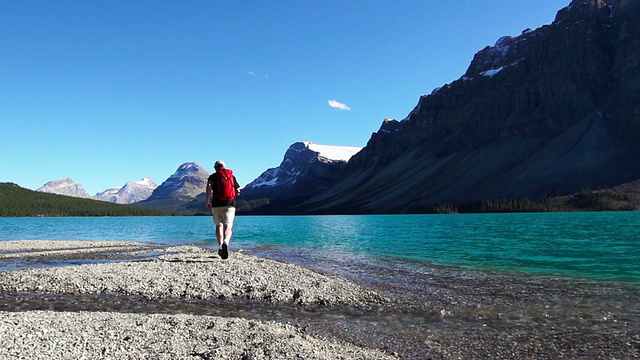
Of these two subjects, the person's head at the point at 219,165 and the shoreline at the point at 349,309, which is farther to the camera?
the person's head at the point at 219,165

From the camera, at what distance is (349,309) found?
15.3 m

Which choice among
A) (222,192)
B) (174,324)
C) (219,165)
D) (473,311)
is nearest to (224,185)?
(222,192)

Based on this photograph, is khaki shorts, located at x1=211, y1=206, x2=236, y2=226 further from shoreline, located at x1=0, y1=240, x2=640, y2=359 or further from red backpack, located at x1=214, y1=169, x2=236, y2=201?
shoreline, located at x1=0, y1=240, x2=640, y2=359

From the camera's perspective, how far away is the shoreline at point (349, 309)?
36.5 ft

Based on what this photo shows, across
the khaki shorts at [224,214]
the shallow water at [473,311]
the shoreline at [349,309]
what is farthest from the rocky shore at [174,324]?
the khaki shorts at [224,214]

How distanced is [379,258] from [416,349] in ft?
72.4

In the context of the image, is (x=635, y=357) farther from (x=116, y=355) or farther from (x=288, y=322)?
(x=116, y=355)

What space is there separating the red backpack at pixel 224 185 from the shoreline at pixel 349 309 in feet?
12.1

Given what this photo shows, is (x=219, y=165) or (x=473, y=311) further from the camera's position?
(x=219, y=165)

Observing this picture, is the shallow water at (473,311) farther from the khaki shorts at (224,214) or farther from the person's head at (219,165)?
the person's head at (219,165)

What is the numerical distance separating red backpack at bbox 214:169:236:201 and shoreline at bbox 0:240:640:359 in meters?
3.69

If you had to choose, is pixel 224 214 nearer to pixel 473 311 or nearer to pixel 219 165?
pixel 219 165

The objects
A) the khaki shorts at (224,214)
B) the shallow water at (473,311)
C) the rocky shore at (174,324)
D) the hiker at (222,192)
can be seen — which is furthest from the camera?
the khaki shorts at (224,214)

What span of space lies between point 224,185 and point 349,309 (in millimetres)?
9565
